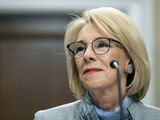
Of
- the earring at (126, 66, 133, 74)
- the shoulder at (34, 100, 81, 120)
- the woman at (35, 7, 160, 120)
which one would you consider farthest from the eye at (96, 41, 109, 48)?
the shoulder at (34, 100, 81, 120)

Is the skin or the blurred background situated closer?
the skin

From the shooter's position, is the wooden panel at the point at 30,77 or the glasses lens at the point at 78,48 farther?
the wooden panel at the point at 30,77

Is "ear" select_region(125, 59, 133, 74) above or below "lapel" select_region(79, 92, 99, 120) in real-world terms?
above

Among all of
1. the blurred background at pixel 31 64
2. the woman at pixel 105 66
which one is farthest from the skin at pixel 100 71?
the blurred background at pixel 31 64

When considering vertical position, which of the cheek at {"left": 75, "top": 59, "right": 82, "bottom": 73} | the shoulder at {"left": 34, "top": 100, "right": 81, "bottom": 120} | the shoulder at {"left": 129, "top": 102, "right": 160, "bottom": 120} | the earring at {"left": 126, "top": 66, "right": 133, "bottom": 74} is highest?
the cheek at {"left": 75, "top": 59, "right": 82, "bottom": 73}

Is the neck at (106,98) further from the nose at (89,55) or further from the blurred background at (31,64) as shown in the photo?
the blurred background at (31,64)

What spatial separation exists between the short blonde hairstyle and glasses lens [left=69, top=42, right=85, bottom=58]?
0.02m

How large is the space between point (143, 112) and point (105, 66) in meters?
0.20

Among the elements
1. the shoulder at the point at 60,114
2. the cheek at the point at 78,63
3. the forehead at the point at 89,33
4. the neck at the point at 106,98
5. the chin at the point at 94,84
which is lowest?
the shoulder at the point at 60,114

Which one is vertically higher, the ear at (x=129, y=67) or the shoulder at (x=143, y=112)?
the ear at (x=129, y=67)

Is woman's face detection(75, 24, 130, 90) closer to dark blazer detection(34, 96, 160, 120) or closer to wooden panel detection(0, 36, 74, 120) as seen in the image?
dark blazer detection(34, 96, 160, 120)

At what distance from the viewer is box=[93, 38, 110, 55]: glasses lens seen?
1.27 m

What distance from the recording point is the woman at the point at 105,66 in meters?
1.26

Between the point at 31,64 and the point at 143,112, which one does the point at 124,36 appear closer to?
Result: the point at 143,112
